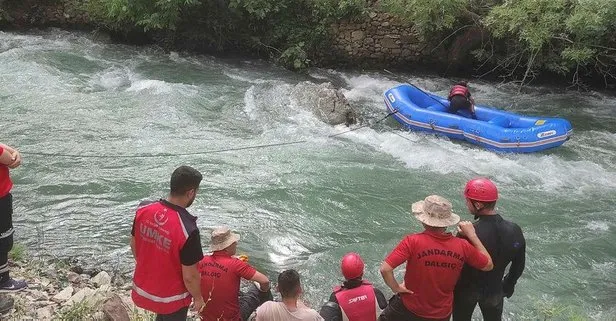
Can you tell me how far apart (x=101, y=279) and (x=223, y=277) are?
1.63m

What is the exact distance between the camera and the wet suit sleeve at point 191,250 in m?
2.88

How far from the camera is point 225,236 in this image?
3.74 meters

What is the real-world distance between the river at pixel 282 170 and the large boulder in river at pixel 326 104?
177 millimetres

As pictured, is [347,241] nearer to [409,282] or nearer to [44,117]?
[409,282]

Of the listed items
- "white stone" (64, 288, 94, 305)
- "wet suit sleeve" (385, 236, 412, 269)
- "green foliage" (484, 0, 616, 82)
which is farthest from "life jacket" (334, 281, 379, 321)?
"green foliage" (484, 0, 616, 82)

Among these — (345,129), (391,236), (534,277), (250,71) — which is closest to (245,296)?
(391,236)

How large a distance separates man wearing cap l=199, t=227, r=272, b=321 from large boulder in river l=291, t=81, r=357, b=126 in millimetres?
6050

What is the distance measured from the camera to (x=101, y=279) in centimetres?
476

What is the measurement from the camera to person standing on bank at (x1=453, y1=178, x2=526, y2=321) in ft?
10.9

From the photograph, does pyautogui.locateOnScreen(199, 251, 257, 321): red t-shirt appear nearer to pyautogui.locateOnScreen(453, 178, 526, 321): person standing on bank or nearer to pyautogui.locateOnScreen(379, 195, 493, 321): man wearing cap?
pyautogui.locateOnScreen(379, 195, 493, 321): man wearing cap

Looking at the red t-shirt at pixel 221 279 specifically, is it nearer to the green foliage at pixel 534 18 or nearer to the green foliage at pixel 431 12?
the green foliage at pixel 534 18

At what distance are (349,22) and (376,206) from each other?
269 inches

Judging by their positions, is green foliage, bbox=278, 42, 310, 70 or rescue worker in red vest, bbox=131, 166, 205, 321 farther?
→ green foliage, bbox=278, 42, 310, 70

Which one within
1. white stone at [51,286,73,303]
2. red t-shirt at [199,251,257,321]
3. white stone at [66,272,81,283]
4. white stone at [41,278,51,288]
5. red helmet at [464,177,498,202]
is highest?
red helmet at [464,177,498,202]
